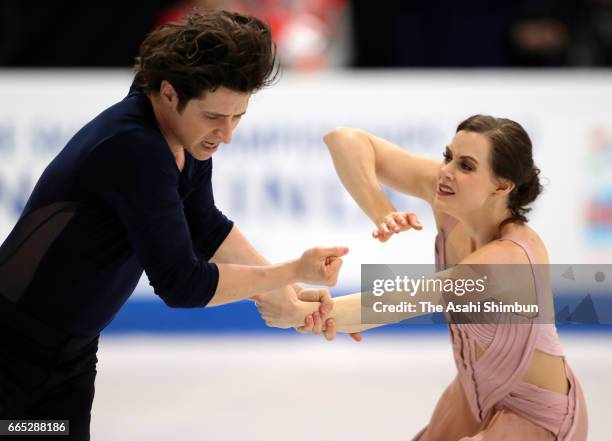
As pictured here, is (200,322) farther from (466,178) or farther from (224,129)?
(224,129)

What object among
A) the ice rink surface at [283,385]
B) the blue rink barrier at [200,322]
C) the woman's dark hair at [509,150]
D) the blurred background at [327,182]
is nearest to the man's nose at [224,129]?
the woman's dark hair at [509,150]

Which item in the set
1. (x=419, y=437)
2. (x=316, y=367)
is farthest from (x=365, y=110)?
(x=419, y=437)

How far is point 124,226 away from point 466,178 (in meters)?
1.07

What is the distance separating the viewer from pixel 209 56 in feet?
8.94

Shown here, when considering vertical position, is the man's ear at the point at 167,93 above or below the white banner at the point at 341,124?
below

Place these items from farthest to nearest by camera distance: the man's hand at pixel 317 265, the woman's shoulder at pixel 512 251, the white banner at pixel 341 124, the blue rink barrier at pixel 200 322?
the blue rink barrier at pixel 200 322 → the white banner at pixel 341 124 → the woman's shoulder at pixel 512 251 → the man's hand at pixel 317 265

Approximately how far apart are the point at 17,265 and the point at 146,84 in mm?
621

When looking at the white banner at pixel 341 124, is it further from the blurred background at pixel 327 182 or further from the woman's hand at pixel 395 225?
the woman's hand at pixel 395 225

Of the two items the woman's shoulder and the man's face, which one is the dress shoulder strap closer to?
the woman's shoulder

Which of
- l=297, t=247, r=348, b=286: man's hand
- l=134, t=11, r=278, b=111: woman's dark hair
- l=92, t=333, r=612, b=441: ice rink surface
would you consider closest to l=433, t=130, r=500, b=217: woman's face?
l=297, t=247, r=348, b=286: man's hand

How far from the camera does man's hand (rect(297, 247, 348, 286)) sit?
115 inches

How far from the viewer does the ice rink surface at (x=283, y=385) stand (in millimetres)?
4547

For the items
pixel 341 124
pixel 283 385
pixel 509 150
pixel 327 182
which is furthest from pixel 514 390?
pixel 341 124

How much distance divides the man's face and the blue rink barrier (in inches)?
157
